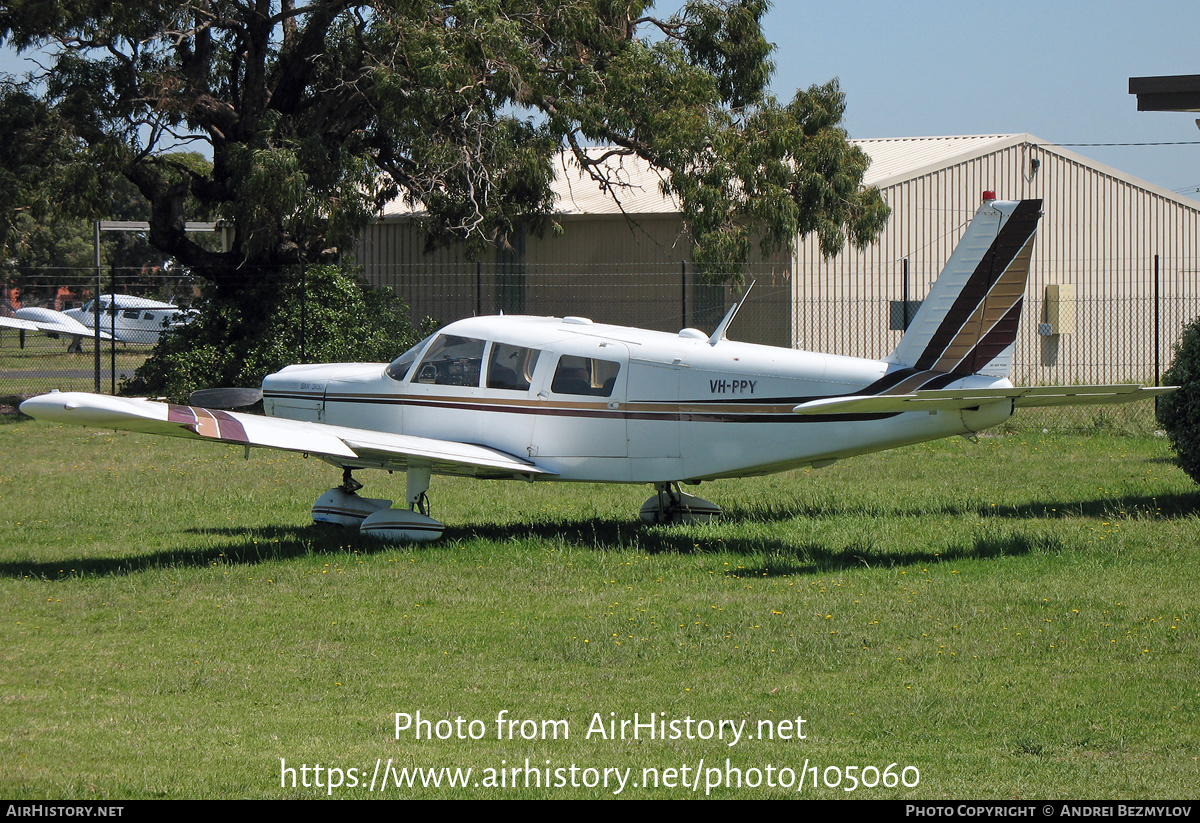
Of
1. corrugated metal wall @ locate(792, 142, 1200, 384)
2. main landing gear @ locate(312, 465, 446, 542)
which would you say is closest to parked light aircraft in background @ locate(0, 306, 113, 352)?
corrugated metal wall @ locate(792, 142, 1200, 384)

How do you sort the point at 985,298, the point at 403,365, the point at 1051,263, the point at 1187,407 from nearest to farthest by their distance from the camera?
the point at 985,298 → the point at 403,365 → the point at 1187,407 → the point at 1051,263

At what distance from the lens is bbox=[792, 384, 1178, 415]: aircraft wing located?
30.6ft

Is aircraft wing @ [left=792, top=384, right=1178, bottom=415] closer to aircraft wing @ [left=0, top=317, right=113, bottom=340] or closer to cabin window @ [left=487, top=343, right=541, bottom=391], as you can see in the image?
cabin window @ [left=487, top=343, right=541, bottom=391]

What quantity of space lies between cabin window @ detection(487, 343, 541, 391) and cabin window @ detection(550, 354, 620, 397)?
0.31 metres

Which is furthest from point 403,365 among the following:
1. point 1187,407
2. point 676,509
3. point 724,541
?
point 1187,407

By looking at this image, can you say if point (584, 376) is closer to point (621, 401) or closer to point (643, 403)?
point (621, 401)

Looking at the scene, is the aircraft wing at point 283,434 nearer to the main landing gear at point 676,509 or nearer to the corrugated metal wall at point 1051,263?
the main landing gear at point 676,509

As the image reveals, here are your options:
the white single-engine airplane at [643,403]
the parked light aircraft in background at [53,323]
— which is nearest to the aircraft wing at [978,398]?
the white single-engine airplane at [643,403]

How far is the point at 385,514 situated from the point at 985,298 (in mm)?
5717

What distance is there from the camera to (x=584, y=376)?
11.3 m

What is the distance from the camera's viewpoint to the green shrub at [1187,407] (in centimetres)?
1230

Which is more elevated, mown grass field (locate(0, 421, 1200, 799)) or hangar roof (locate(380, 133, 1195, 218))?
hangar roof (locate(380, 133, 1195, 218))

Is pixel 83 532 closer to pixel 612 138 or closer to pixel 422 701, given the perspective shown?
pixel 422 701
